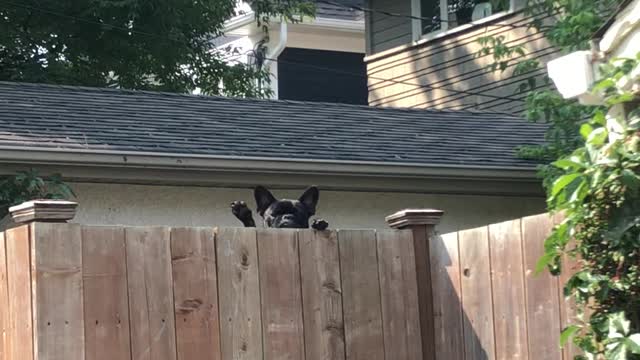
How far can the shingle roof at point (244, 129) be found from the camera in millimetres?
7805

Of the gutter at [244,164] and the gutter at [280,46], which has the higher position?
the gutter at [280,46]

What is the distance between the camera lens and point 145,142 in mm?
7824

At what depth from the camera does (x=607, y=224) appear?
13.4 ft

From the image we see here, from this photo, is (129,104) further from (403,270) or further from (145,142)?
(403,270)

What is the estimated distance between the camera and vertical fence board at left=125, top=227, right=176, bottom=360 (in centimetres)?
439

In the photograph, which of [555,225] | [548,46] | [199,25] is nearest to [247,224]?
[555,225]

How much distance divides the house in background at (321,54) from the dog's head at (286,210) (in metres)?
12.9

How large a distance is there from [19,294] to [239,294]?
35.9 inches

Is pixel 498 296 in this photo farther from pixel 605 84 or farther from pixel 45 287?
pixel 45 287

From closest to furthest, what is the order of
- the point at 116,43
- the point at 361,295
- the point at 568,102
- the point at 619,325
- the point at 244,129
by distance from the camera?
the point at 619,325
the point at 361,295
the point at 568,102
the point at 244,129
the point at 116,43

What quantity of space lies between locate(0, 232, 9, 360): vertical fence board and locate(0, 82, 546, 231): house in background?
8.63 ft

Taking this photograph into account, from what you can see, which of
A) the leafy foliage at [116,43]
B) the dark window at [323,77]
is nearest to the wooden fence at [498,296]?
the leafy foliage at [116,43]

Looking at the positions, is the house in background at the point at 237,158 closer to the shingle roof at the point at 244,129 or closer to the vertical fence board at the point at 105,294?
the shingle roof at the point at 244,129

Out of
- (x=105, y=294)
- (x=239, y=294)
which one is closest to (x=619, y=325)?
(x=239, y=294)
